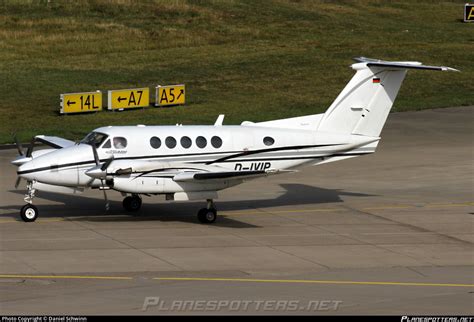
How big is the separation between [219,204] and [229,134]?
3.79m

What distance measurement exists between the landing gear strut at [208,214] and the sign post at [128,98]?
86.1ft

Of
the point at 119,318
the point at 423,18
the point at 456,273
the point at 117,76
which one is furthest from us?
the point at 423,18

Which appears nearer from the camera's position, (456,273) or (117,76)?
(456,273)

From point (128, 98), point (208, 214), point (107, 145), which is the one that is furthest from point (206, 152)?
point (128, 98)

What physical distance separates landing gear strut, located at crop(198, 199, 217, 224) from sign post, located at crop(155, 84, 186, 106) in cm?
2804

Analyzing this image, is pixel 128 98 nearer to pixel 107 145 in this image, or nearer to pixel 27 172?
pixel 107 145

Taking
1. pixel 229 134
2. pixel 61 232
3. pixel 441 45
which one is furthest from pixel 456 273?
pixel 441 45

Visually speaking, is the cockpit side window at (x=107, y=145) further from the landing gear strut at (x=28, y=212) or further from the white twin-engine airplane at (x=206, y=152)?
the landing gear strut at (x=28, y=212)

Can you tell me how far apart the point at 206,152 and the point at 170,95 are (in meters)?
28.1

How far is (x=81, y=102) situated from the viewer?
2196 inches

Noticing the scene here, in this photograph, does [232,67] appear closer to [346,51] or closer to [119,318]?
[346,51]

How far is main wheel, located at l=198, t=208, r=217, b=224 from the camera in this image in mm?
31125

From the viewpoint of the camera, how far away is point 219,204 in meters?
34.8

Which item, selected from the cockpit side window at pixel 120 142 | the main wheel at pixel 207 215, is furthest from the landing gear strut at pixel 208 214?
the cockpit side window at pixel 120 142
